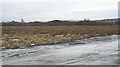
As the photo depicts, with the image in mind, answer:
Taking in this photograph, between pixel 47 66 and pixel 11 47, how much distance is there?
11.5 meters

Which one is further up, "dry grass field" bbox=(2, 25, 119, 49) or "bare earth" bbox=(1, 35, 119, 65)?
"bare earth" bbox=(1, 35, 119, 65)

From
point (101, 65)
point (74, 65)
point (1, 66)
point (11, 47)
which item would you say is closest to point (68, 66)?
point (74, 65)

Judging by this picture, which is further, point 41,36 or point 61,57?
point 41,36

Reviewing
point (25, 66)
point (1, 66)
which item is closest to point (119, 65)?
point (25, 66)

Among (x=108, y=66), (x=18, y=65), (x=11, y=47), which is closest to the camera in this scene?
(x=108, y=66)

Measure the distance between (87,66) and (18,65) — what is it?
342 cm

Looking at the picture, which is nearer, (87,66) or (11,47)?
(87,66)

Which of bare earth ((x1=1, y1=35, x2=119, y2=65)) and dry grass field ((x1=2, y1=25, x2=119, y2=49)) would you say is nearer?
bare earth ((x1=1, y1=35, x2=119, y2=65))

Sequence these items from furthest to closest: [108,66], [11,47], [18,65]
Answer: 1. [11,47]
2. [18,65]
3. [108,66]

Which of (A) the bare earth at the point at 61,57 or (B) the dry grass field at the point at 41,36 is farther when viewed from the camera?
(B) the dry grass field at the point at 41,36

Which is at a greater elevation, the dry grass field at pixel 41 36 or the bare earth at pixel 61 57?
the bare earth at pixel 61 57

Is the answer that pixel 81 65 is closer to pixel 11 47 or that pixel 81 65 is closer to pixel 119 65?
pixel 119 65

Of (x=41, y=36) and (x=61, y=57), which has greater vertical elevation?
(x=61, y=57)

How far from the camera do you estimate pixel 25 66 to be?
45.1 ft
